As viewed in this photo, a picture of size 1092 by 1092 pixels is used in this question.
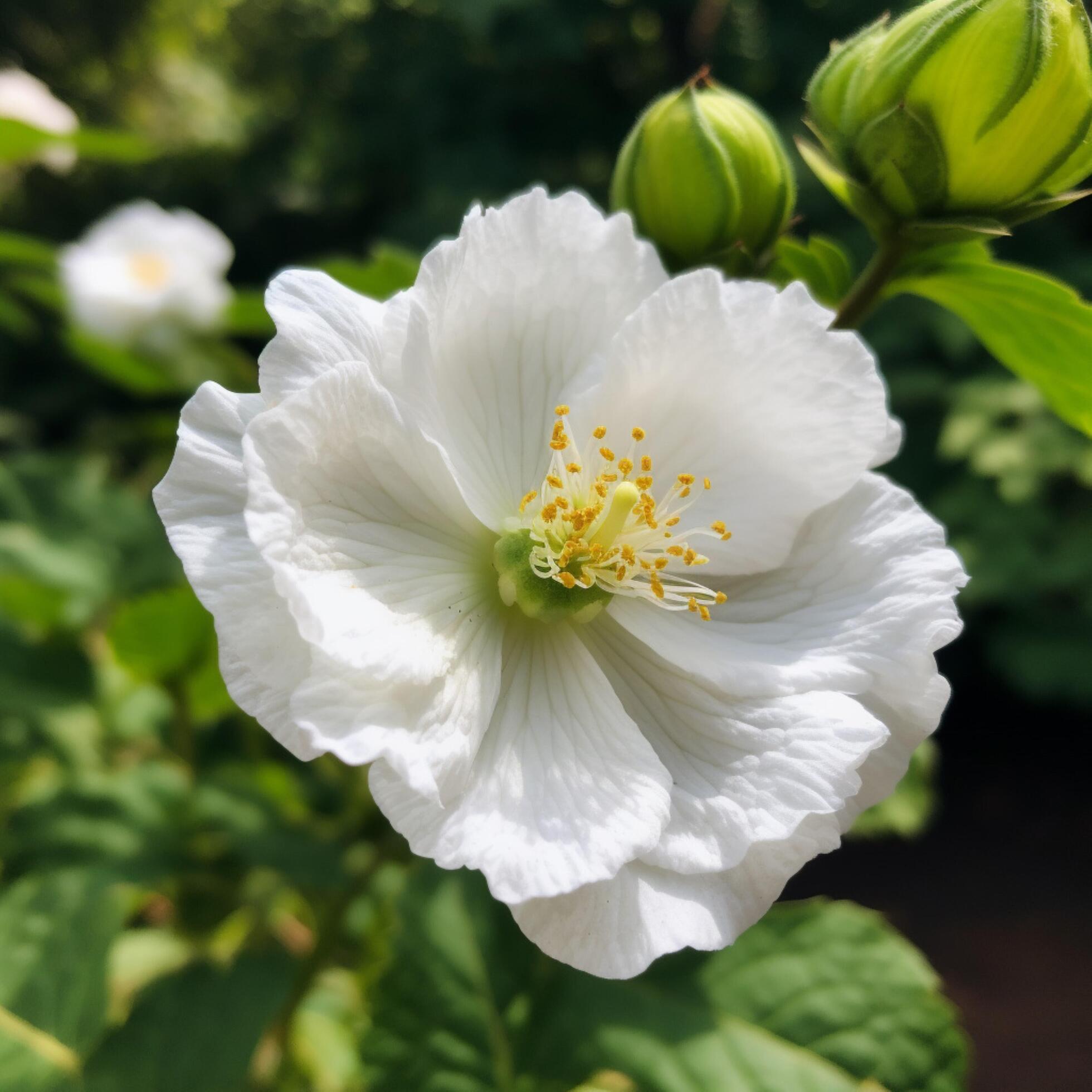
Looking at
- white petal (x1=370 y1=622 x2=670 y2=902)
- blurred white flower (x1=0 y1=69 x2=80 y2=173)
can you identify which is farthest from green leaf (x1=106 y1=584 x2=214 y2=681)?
blurred white flower (x1=0 y1=69 x2=80 y2=173)

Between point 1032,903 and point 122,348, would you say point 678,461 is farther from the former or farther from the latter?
point 1032,903

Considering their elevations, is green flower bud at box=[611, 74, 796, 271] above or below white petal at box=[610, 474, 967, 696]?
above

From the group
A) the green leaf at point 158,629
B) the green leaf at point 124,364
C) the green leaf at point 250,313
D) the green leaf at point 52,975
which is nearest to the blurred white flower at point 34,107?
the green leaf at point 124,364

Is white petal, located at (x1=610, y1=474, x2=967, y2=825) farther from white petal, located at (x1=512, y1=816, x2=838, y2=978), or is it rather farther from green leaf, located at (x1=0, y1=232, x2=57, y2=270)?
green leaf, located at (x1=0, y1=232, x2=57, y2=270)

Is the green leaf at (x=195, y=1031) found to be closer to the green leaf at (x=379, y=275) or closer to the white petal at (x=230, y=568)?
the white petal at (x=230, y=568)

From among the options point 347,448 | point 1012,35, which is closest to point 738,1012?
point 347,448
